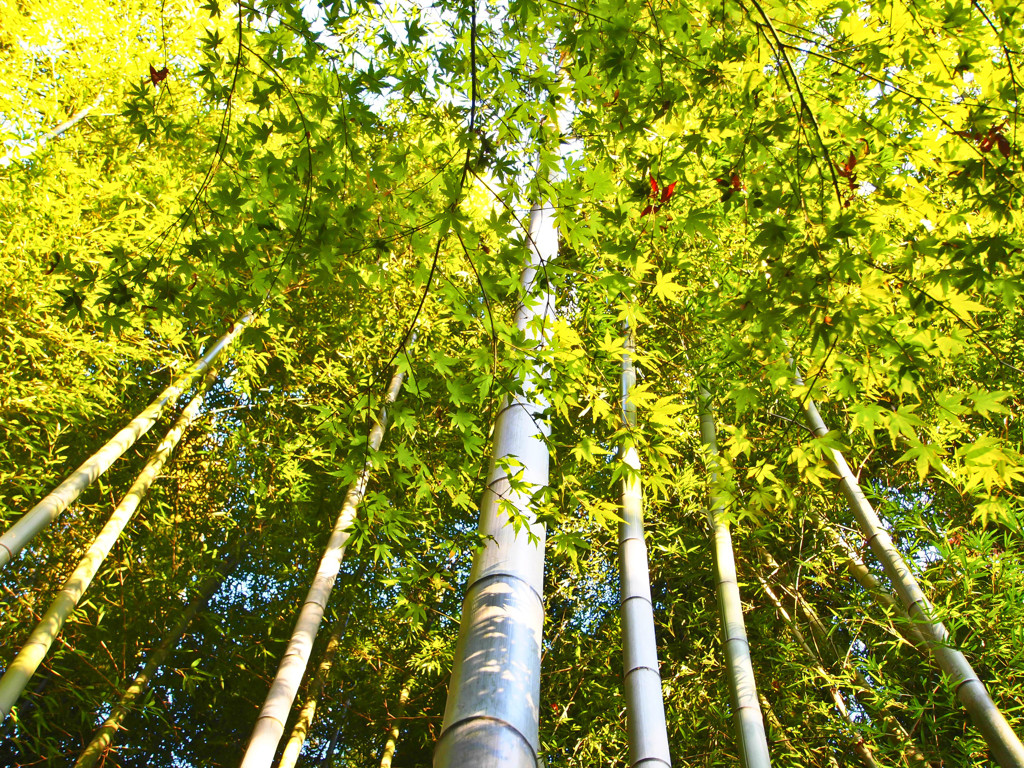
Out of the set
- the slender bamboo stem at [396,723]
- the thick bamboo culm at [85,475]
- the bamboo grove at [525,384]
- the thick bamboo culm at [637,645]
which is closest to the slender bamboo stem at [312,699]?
the bamboo grove at [525,384]

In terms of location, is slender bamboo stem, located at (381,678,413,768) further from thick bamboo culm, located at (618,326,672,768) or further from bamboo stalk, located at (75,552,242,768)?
thick bamboo culm, located at (618,326,672,768)

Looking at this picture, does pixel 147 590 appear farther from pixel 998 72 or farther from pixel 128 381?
pixel 998 72

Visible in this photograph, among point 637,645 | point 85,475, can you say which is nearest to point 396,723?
point 85,475

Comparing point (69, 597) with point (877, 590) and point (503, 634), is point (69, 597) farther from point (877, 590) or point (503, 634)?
point (877, 590)

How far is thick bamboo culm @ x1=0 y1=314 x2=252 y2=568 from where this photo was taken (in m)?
2.66

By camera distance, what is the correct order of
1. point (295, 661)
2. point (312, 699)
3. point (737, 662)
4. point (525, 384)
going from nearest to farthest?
point (525, 384) < point (737, 662) < point (295, 661) < point (312, 699)

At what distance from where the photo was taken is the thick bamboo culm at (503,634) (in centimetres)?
104

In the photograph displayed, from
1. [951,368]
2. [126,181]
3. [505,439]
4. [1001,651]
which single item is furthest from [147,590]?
[951,368]

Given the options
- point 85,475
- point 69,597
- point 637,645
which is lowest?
point 637,645

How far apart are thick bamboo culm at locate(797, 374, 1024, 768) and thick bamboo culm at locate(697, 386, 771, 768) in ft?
2.02

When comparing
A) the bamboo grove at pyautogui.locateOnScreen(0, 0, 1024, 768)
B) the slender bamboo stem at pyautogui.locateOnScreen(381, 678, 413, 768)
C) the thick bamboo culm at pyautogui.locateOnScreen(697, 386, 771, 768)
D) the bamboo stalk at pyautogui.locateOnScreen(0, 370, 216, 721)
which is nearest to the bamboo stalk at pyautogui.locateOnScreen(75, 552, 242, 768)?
the bamboo grove at pyautogui.locateOnScreen(0, 0, 1024, 768)

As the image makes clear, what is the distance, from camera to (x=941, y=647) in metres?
2.39

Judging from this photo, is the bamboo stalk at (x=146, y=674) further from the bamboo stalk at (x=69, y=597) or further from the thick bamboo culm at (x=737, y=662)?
the thick bamboo culm at (x=737, y=662)

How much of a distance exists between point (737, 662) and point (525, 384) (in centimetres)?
176
